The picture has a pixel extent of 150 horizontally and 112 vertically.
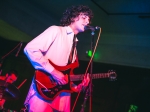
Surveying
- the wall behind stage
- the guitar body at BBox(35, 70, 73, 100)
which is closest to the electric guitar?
the guitar body at BBox(35, 70, 73, 100)

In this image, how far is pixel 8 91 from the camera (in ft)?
17.5

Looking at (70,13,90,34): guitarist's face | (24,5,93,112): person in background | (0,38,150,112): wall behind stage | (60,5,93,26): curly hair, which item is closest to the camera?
(24,5,93,112): person in background

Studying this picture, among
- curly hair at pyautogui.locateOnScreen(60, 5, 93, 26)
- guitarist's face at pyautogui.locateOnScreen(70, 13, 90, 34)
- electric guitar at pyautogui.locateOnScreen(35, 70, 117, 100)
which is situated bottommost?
electric guitar at pyautogui.locateOnScreen(35, 70, 117, 100)

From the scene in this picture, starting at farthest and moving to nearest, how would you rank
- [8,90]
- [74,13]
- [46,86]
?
[8,90] < [74,13] < [46,86]

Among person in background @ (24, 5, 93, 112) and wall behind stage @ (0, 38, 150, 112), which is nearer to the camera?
person in background @ (24, 5, 93, 112)

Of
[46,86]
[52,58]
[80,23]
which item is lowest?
[46,86]

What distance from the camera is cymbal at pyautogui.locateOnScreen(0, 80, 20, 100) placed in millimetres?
5211

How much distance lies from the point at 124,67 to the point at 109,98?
3.35 feet

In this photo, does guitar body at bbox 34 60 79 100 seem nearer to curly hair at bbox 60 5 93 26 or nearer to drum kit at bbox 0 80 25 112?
curly hair at bbox 60 5 93 26

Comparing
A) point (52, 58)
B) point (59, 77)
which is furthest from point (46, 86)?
point (52, 58)

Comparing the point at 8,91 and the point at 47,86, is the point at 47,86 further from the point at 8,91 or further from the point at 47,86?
the point at 8,91

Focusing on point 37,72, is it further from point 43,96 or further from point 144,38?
point 144,38

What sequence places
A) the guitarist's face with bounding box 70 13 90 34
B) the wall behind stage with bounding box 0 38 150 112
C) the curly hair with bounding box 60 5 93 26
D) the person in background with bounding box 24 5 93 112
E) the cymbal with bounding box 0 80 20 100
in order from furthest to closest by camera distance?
the wall behind stage with bounding box 0 38 150 112
the cymbal with bounding box 0 80 20 100
the curly hair with bounding box 60 5 93 26
the guitarist's face with bounding box 70 13 90 34
the person in background with bounding box 24 5 93 112

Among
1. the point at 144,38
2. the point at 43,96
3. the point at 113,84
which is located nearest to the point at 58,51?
the point at 43,96
